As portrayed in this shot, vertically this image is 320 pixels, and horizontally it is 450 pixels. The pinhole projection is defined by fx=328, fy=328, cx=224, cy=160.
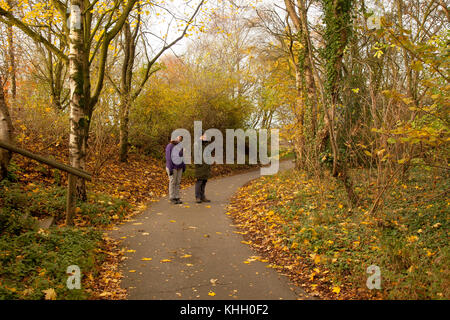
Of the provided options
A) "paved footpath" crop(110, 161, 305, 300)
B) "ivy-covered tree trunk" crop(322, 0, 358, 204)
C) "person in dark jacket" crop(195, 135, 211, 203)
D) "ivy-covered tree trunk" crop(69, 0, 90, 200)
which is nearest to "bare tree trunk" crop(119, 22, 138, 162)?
"person in dark jacket" crop(195, 135, 211, 203)

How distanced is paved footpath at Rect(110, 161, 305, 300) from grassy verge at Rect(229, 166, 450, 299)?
466 mm

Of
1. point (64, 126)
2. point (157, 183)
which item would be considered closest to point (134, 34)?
point (64, 126)

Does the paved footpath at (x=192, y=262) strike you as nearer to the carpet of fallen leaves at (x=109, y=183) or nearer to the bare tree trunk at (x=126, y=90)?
the carpet of fallen leaves at (x=109, y=183)

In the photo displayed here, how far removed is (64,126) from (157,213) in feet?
19.3

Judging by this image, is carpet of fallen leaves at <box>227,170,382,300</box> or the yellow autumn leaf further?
carpet of fallen leaves at <box>227,170,382,300</box>

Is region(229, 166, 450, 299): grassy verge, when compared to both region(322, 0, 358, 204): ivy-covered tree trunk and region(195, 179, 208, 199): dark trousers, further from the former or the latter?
region(322, 0, 358, 204): ivy-covered tree trunk

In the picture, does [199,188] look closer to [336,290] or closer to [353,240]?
[353,240]

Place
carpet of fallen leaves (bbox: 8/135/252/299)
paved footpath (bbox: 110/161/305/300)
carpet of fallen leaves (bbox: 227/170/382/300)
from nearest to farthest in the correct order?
paved footpath (bbox: 110/161/305/300)
carpet of fallen leaves (bbox: 227/170/382/300)
carpet of fallen leaves (bbox: 8/135/252/299)

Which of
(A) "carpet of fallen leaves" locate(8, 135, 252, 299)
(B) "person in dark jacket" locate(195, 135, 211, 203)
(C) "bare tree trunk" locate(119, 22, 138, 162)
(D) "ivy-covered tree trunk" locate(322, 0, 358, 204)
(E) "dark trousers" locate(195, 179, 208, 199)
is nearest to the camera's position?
(A) "carpet of fallen leaves" locate(8, 135, 252, 299)

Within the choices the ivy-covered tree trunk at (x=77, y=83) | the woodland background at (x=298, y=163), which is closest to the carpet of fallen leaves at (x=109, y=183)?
the woodland background at (x=298, y=163)

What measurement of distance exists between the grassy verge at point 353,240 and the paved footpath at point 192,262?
466mm

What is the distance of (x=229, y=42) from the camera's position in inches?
1150

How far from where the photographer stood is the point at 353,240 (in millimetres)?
6098

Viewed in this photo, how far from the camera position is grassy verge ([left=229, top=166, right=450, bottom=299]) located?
4.62 metres
